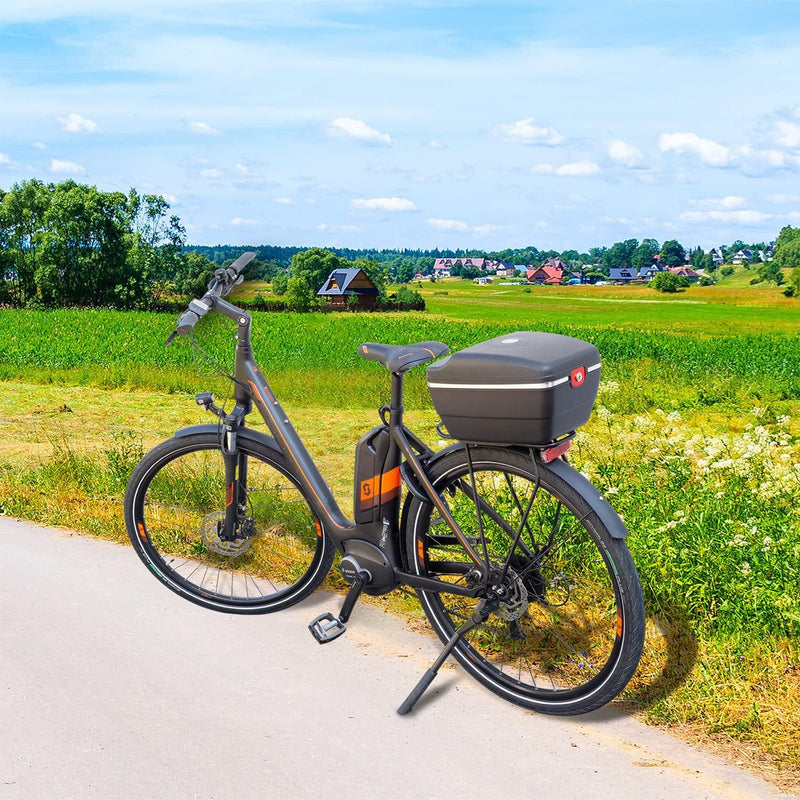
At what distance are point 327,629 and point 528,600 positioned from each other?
855 mm

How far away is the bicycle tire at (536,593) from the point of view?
3.01 m

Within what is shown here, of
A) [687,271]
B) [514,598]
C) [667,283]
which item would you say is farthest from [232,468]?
[687,271]

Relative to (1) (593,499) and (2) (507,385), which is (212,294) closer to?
(2) (507,385)

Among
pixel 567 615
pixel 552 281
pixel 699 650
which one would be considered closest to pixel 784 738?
pixel 699 650

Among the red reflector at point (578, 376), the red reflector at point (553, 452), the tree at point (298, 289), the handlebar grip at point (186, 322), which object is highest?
the tree at point (298, 289)

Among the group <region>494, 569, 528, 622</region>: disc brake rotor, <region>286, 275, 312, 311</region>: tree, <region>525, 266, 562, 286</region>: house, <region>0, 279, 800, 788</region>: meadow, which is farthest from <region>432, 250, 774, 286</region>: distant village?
<region>494, 569, 528, 622</region>: disc brake rotor

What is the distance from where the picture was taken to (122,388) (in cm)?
1505

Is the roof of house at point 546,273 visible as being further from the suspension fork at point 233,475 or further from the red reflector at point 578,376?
the red reflector at point 578,376

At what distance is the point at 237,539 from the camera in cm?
424

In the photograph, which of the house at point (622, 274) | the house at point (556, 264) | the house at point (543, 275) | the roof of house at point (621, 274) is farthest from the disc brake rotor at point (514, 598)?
the house at point (556, 264)

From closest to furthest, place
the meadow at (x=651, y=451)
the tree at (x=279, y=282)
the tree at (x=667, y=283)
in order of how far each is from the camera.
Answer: the meadow at (x=651, y=451), the tree at (x=279, y=282), the tree at (x=667, y=283)

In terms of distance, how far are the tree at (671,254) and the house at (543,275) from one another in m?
21.4

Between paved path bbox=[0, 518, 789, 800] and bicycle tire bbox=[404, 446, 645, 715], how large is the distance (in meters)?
0.12

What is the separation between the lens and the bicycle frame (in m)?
3.39
